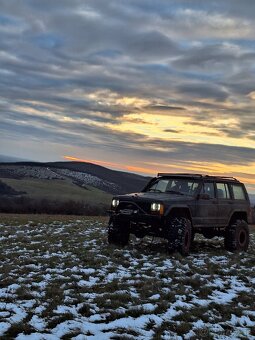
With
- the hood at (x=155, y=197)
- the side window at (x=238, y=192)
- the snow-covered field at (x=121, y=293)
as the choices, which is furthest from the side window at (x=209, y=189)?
the snow-covered field at (x=121, y=293)

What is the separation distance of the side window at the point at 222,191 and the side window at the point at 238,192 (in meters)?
0.38

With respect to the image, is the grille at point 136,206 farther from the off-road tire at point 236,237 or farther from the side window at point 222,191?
the off-road tire at point 236,237

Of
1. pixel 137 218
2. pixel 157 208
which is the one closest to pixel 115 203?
pixel 137 218

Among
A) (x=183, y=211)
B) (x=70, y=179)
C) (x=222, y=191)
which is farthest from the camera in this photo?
(x=70, y=179)

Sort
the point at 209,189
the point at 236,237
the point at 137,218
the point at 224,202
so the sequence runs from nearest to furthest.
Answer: the point at 137,218 < the point at 209,189 < the point at 236,237 < the point at 224,202

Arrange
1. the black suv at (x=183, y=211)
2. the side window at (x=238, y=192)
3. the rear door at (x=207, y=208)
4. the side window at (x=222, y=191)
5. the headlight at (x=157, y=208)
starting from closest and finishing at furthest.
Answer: the headlight at (x=157, y=208)
the black suv at (x=183, y=211)
the rear door at (x=207, y=208)
the side window at (x=222, y=191)
the side window at (x=238, y=192)

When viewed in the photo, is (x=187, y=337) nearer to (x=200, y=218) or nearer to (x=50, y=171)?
(x=200, y=218)

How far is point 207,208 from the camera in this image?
1227 cm

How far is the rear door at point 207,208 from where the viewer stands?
11992mm

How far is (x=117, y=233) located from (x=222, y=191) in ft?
12.0

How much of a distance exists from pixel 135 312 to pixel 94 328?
2.81 ft

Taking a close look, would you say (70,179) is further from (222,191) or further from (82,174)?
(222,191)

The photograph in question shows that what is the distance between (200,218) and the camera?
12031mm

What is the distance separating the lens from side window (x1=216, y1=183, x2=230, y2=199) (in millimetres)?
12977
